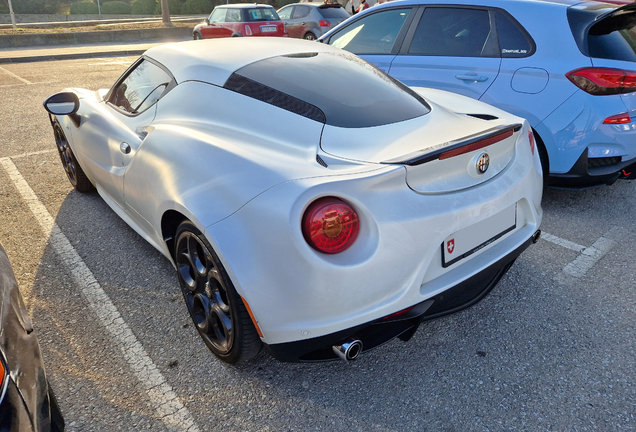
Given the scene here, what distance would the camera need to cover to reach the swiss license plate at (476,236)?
206 cm

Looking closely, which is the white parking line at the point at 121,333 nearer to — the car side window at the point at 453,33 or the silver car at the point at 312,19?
the car side window at the point at 453,33

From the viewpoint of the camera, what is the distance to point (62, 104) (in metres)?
3.42

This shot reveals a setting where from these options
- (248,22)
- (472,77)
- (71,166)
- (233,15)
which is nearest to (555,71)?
(472,77)

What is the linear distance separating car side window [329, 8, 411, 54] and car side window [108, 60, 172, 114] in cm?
245

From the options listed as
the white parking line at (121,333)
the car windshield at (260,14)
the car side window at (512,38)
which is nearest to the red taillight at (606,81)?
the car side window at (512,38)

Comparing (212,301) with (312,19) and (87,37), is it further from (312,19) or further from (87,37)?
(87,37)

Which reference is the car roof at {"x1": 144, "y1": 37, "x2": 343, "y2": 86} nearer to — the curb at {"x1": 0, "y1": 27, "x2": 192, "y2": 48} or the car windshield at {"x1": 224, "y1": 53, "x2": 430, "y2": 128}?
the car windshield at {"x1": 224, "y1": 53, "x2": 430, "y2": 128}

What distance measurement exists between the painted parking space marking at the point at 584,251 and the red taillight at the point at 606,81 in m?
1.02

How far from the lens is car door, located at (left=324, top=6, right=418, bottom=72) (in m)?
4.73

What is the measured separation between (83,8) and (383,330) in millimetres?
42656

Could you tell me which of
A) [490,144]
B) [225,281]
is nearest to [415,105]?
[490,144]

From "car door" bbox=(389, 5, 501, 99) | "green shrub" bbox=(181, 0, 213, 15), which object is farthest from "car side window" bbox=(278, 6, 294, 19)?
"green shrub" bbox=(181, 0, 213, 15)

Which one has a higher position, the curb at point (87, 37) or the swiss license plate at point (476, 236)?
the swiss license plate at point (476, 236)

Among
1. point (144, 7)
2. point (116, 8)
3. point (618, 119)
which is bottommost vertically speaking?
point (116, 8)
